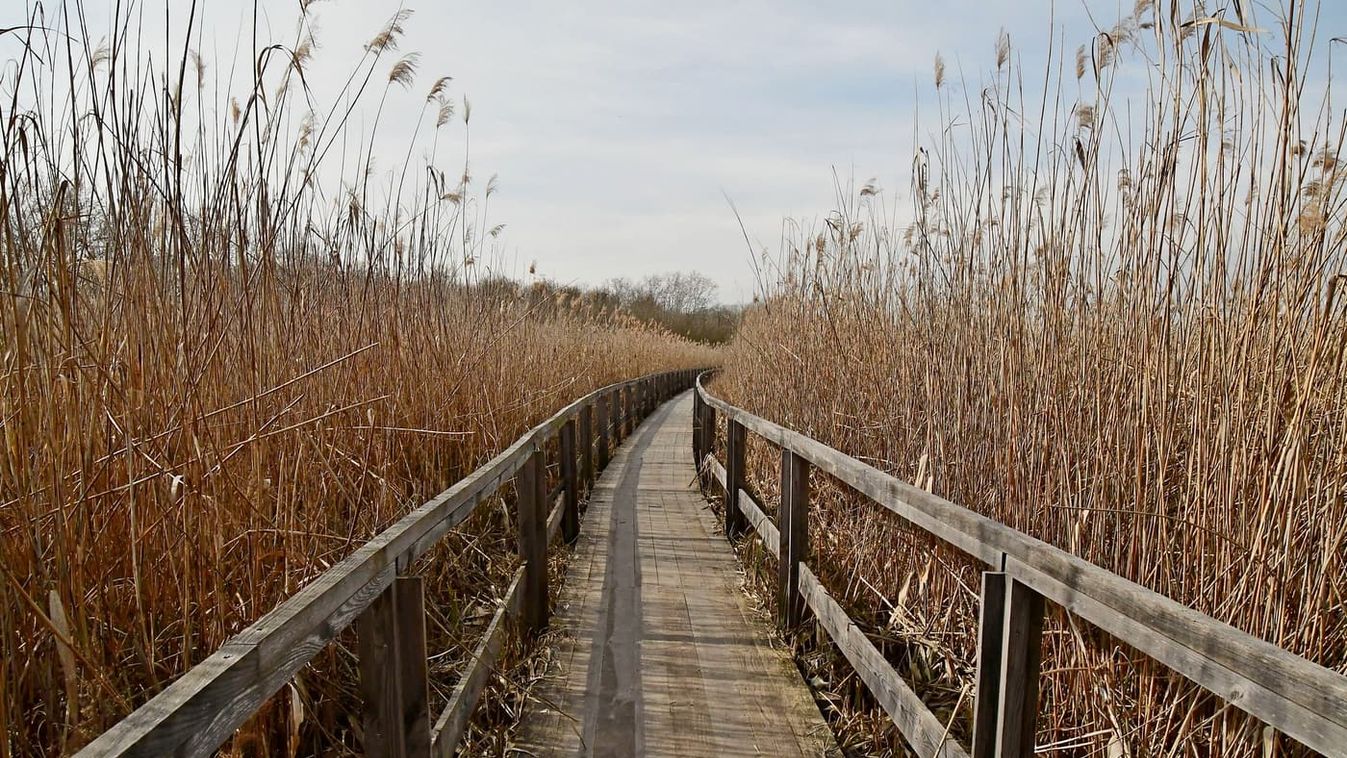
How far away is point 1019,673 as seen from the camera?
1.43 meters

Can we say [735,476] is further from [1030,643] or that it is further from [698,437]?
[1030,643]

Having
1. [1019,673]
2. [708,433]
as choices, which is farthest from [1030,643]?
[708,433]

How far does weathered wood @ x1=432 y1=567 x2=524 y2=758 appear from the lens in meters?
1.69

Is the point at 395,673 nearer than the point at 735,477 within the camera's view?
Yes

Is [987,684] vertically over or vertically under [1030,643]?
under

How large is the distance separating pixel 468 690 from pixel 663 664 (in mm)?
949

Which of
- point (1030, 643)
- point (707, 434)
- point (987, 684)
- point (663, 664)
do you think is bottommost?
point (663, 664)

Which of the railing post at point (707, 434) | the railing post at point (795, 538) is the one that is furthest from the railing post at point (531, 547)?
the railing post at point (707, 434)

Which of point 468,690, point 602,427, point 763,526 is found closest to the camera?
point 468,690

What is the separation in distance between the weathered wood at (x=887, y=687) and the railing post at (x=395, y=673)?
1117 millimetres

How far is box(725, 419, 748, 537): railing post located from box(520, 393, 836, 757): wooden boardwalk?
0.12 metres

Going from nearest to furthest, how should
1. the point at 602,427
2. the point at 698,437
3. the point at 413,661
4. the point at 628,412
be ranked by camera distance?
the point at 413,661, the point at 602,427, the point at 698,437, the point at 628,412

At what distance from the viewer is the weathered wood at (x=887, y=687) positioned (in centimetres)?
169

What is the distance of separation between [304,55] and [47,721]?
1551 millimetres
